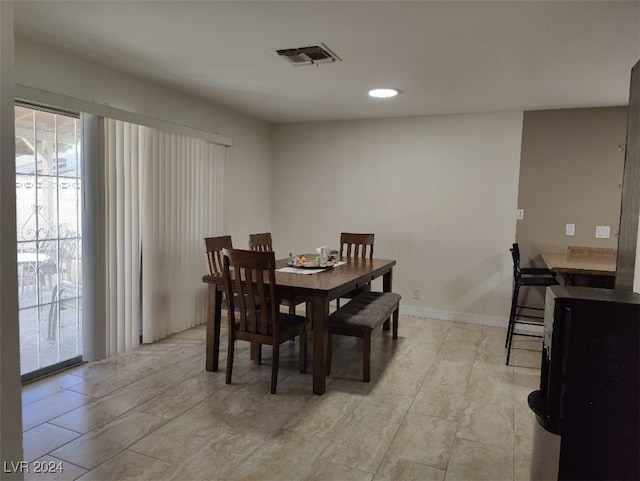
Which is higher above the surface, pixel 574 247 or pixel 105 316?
pixel 574 247

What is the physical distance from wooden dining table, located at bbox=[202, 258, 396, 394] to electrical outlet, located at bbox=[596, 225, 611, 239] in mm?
2284

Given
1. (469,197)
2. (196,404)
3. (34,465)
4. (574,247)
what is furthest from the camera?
(469,197)

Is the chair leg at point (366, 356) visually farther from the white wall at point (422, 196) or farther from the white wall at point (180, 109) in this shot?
the white wall at point (180, 109)

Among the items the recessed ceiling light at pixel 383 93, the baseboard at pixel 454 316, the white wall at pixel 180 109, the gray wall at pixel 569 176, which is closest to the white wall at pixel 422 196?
the baseboard at pixel 454 316

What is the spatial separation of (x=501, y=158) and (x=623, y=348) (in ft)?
11.4

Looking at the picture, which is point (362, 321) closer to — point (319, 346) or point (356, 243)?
point (319, 346)

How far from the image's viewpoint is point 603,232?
13.6 feet

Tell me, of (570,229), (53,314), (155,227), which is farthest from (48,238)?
(570,229)

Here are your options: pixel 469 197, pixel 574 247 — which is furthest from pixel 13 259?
pixel 574 247

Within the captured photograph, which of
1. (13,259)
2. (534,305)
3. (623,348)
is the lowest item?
(534,305)

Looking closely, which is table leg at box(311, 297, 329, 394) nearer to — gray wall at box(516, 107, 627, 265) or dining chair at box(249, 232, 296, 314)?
dining chair at box(249, 232, 296, 314)

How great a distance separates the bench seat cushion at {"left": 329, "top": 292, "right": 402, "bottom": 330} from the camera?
304 cm

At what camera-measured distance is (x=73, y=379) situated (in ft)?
9.73

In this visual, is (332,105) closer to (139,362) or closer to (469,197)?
(469,197)
